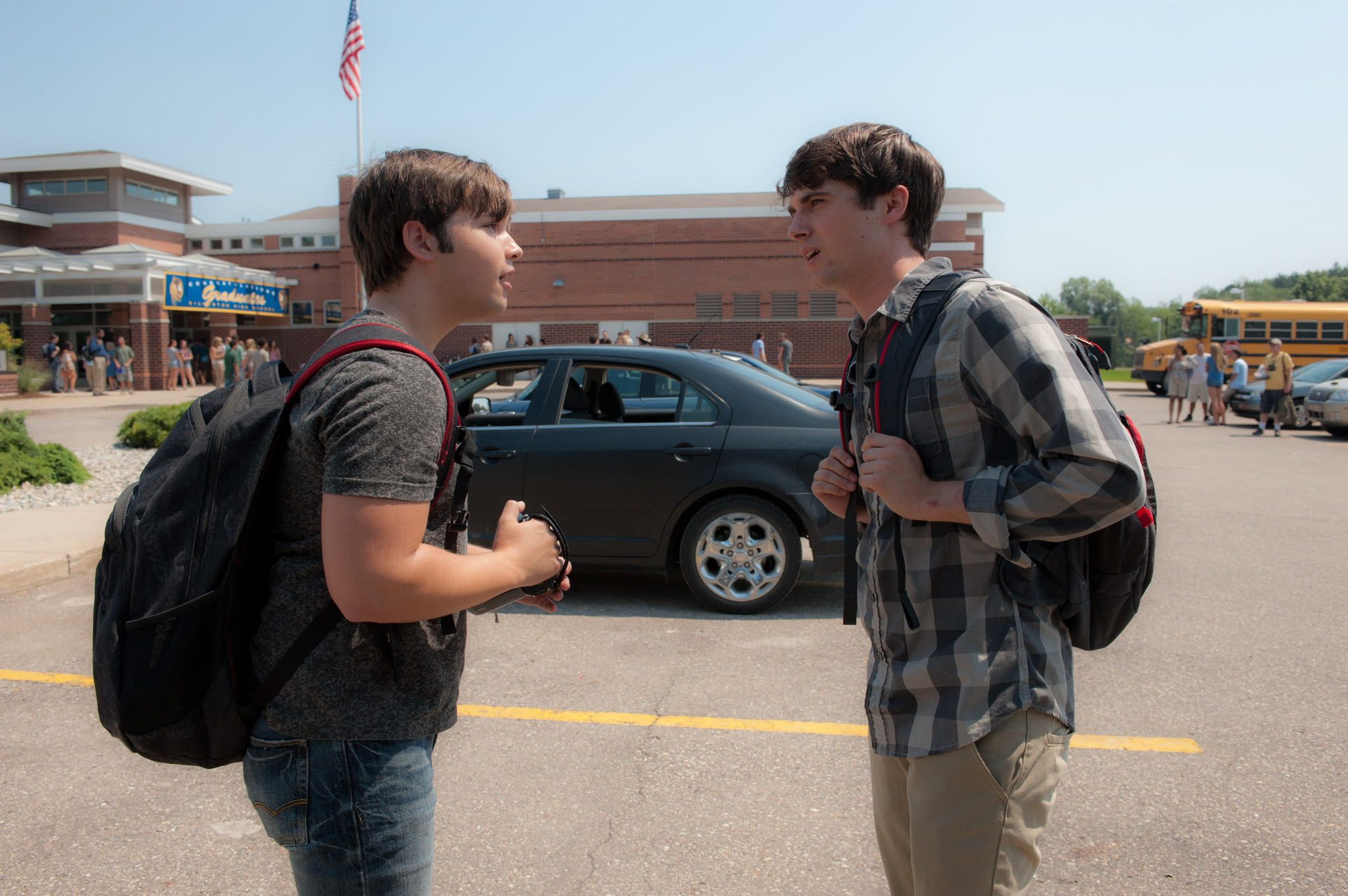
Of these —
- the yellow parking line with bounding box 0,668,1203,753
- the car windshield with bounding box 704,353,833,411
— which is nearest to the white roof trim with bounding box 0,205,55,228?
the car windshield with bounding box 704,353,833,411

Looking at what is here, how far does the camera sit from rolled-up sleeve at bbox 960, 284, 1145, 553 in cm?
152

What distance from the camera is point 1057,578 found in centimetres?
166

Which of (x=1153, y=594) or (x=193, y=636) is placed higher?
(x=193, y=636)

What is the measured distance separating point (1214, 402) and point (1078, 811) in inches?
833

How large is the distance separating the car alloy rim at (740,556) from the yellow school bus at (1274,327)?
29.0 m

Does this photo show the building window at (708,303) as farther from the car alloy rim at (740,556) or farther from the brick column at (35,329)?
the car alloy rim at (740,556)

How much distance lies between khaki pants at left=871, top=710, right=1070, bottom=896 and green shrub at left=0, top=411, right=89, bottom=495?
36.5 feet

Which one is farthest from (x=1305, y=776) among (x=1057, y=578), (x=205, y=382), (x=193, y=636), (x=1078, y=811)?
(x=205, y=382)

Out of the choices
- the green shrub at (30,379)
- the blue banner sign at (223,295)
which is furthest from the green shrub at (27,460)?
the blue banner sign at (223,295)

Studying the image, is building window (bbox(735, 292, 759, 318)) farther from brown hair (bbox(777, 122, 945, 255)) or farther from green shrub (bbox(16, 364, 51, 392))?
brown hair (bbox(777, 122, 945, 255))

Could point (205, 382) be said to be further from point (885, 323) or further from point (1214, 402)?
point (885, 323)

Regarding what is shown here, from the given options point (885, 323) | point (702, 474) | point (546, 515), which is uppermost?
point (885, 323)

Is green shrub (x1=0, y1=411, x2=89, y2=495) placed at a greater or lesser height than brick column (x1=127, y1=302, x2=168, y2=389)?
lesser

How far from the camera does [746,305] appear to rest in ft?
137
